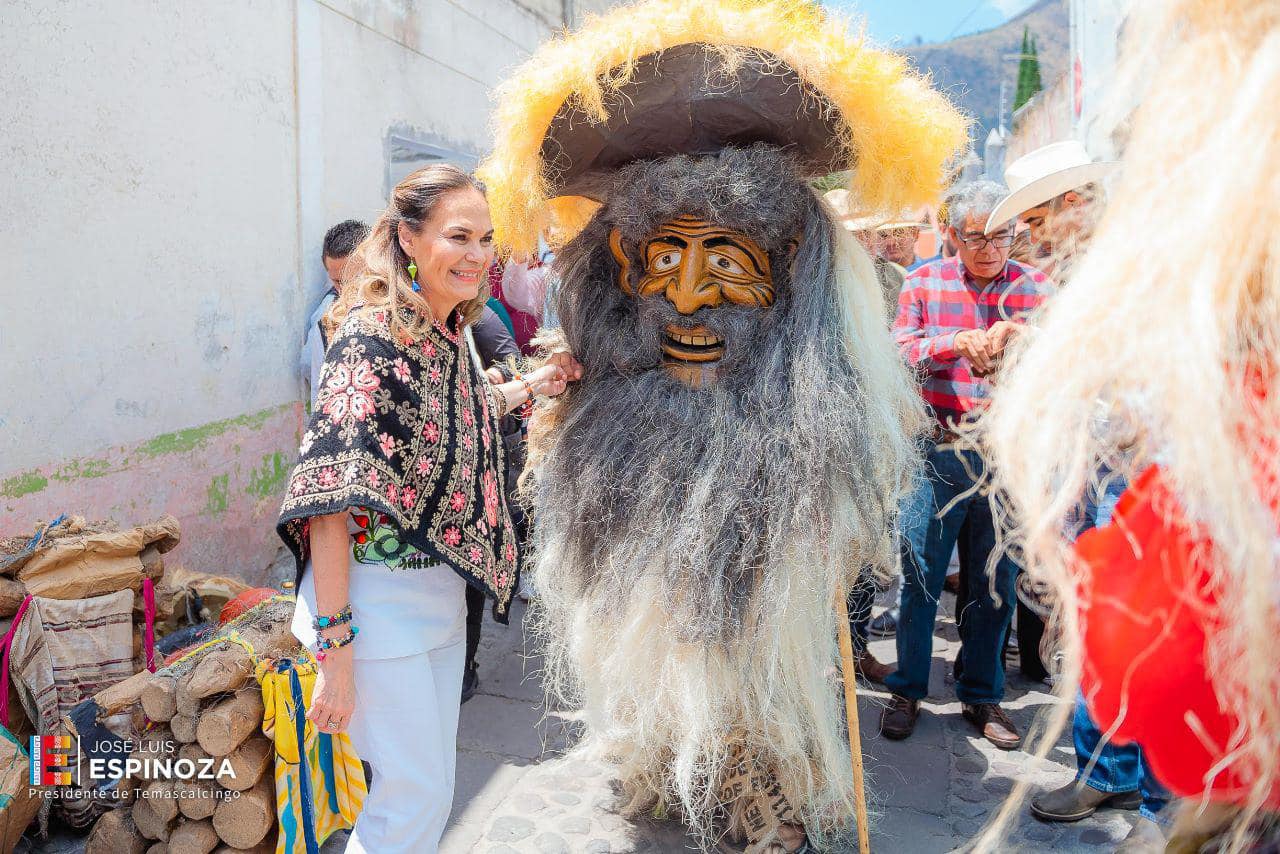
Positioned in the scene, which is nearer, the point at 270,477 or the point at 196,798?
the point at 196,798

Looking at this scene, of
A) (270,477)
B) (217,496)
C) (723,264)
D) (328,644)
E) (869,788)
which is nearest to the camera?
(328,644)

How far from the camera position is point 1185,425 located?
35.7 inches

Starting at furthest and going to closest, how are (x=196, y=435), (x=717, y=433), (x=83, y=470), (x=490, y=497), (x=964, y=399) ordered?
(x=196, y=435), (x=83, y=470), (x=964, y=399), (x=717, y=433), (x=490, y=497)

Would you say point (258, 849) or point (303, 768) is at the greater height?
point (303, 768)

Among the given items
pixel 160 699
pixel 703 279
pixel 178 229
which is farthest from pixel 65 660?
pixel 703 279

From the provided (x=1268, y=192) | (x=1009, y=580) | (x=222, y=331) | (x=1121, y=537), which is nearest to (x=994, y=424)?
(x=1121, y=537)

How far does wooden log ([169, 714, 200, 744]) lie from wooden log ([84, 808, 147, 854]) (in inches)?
12.0

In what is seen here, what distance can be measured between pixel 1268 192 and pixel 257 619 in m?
2.90

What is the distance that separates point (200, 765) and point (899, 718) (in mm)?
2301

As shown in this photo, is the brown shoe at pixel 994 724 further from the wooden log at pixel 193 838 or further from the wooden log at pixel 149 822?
the wooden log at pixel 149 822

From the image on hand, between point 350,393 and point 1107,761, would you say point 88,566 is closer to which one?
point 350,393

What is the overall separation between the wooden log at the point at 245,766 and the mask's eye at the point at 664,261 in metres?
1.74

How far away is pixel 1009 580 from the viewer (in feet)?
10.9

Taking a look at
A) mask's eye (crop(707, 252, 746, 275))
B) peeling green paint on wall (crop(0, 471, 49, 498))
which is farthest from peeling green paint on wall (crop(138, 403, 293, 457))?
mask's eye (crop(707, 252, 746, 275))
